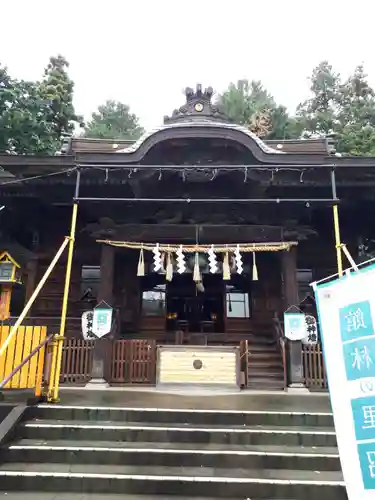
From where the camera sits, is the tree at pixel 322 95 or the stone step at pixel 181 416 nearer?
the stone step at pixel 181 416

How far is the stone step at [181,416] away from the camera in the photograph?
6742 millimetres

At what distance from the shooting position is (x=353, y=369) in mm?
3529

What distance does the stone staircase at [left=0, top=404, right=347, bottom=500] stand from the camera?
16.7 feet

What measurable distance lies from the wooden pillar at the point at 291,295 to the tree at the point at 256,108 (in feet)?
69.2

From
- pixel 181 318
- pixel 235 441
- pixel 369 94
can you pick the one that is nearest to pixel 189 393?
pixel 235 441

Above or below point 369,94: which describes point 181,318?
below

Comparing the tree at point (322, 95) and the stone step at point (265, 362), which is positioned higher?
the tree at point (322, 95)

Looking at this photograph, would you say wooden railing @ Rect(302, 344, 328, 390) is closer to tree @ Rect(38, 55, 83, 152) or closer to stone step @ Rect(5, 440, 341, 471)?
stone step @ Rect(5, 440, 341, 471)

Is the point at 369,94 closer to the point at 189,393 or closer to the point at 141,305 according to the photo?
the point at 141,305

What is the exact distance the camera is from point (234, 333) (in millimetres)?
13117

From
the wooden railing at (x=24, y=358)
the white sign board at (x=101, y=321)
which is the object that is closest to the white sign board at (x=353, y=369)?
the wooden railing at (x=24, y=358)

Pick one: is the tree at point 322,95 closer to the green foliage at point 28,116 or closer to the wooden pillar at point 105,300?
the green foliage at point 28,116

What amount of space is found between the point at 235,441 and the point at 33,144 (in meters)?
19.0

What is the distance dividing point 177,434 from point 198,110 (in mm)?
10321
